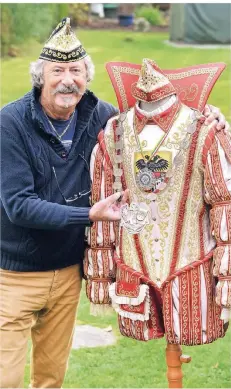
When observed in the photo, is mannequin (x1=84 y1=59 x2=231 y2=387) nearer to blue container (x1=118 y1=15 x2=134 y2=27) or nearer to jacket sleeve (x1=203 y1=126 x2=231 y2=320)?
jacket sleeve (x1=203 y1=126 x2=231 y2=320)

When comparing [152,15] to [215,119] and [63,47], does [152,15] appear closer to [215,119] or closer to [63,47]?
[63,47]

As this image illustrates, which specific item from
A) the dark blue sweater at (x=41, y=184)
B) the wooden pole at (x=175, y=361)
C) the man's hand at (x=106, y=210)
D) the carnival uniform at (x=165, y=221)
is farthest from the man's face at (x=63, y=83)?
the wooden pole at (x=175, y=361)

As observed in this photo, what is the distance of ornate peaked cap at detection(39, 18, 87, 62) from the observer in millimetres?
3938

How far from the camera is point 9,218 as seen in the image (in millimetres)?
4008

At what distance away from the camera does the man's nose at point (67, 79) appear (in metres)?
3.90

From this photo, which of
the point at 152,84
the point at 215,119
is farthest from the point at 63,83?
the point at 215,119

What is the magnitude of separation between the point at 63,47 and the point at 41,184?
0.60m

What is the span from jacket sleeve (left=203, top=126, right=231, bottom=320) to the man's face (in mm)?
612

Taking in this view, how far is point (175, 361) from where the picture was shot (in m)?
4.07

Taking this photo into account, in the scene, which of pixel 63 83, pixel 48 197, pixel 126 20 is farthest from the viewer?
pixel 126 20

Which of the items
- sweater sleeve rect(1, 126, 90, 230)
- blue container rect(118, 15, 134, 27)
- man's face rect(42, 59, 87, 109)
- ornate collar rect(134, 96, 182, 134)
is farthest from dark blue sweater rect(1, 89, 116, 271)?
blue container rect(118, 15, 134, 27)

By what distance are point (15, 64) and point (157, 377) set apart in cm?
1031

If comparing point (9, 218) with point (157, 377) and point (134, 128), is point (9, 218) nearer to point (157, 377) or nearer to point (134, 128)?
point (134, 128)

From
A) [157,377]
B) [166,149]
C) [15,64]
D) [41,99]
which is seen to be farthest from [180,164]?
[15,64]
